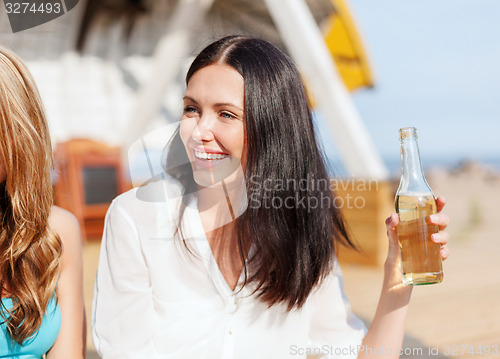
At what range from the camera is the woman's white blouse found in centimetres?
143

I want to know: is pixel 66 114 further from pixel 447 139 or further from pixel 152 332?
pixel 447 139

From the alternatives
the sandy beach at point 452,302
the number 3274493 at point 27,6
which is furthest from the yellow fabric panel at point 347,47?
the number 3274493 at point 27,6

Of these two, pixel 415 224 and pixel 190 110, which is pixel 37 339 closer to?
pixel 190 110

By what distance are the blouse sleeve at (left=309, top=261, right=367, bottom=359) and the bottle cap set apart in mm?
546

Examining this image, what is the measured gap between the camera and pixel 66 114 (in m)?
7.95

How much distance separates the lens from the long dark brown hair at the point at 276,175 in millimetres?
1470

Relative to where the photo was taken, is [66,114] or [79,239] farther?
[66,114]

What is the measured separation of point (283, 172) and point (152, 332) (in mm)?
621

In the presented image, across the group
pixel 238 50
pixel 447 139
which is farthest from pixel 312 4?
pixel 447 139

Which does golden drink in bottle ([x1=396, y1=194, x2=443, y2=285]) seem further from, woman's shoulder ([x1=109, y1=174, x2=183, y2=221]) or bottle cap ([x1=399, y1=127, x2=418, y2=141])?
woman's shoulder ([x1=109, y1=174, x2=183, y2=221])

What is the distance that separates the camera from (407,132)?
138 cm

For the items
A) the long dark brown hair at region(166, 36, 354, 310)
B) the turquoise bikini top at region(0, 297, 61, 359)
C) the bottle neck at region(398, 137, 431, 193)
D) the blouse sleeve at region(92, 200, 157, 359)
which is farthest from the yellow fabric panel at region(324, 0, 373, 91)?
the turquoise bikini top at region(0, 297, 61, 359)

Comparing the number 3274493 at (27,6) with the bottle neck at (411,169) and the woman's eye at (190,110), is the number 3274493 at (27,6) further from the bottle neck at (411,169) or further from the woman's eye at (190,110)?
the bottle neck at (411,169)

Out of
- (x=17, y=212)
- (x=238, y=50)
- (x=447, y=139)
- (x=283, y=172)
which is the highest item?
(x=447, y=139)
